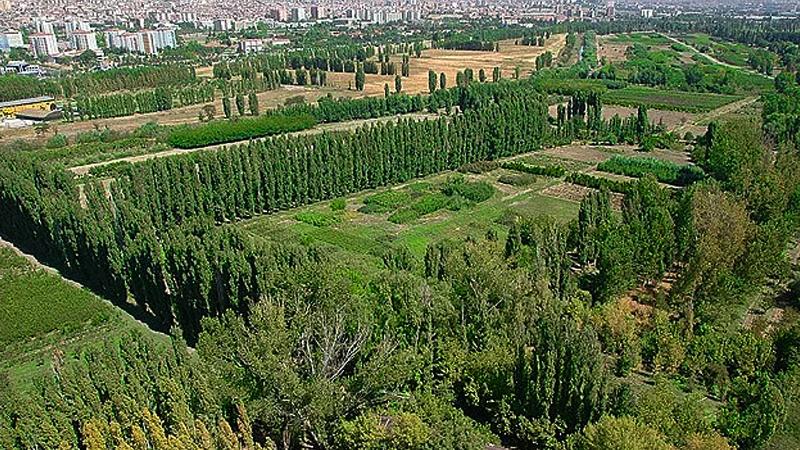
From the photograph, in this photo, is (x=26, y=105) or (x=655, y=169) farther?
(x=26, y=105)

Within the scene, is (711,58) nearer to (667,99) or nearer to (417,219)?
(667,99)

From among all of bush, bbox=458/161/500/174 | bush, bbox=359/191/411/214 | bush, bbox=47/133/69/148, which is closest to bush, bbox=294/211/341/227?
bush, bbox=359/191/411/214

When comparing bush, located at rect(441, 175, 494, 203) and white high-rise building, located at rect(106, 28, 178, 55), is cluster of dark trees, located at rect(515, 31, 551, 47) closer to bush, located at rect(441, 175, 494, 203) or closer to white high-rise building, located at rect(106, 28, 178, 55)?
white high-rise building, located at rect(106, 28, 178, 55)

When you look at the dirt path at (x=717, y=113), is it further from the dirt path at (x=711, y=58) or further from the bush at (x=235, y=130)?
the bush at (x=235, y=130)

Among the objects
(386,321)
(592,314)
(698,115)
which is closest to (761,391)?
(592,314)

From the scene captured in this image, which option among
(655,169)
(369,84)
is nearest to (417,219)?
(655,169)

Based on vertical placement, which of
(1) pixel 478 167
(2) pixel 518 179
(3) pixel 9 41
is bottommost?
(2) pixel 518 179
